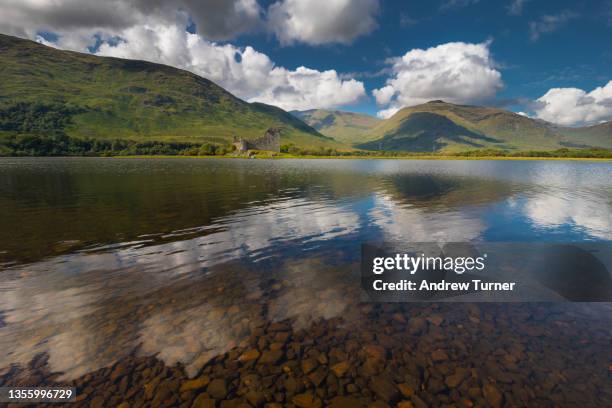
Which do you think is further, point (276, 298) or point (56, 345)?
point (276, 298)

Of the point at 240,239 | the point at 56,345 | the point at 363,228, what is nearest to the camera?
the point at 56,345

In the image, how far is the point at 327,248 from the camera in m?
23.7

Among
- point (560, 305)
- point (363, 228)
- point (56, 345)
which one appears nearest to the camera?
point (56, 345)

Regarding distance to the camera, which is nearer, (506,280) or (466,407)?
(466,407)

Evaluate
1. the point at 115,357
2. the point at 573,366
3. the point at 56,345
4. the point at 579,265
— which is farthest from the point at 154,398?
the point at 579,265

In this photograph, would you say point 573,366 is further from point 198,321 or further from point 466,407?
point 198,321

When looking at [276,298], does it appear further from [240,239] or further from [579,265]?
[579,265]

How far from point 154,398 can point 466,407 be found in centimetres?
983

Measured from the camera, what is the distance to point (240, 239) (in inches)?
1011

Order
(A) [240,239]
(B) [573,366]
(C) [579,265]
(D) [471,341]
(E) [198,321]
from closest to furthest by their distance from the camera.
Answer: (B) [573,366] < (D) [471,341] < (E) [198,321] < (C) [579,265] < (A) [240,239]

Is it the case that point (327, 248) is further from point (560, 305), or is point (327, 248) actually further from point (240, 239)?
point (560, 305)

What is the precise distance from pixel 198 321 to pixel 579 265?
25.6 metres

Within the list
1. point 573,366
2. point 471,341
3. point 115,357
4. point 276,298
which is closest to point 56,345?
point 115,357

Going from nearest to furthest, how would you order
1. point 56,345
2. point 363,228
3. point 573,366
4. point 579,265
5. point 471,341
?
1. point 573,366
2. point 56,345
3. point 471,341
4. point 579,265
5. point 363,228
